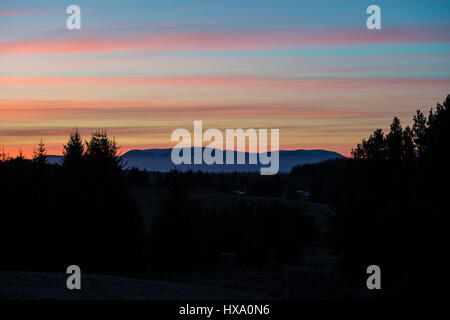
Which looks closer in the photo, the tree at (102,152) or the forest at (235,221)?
the forest at (235,221)

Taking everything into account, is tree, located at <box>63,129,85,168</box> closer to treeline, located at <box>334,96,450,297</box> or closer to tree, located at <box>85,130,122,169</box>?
tree, located at <box>85,130,122,169</box>

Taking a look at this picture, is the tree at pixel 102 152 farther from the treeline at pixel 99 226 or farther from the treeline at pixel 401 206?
the treeline at pixel 401 206

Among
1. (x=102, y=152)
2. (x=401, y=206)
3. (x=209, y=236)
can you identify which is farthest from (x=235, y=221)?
(x=401, y=206)

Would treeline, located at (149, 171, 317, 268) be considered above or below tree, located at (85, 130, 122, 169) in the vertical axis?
below

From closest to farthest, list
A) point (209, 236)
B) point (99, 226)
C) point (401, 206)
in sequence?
point (401, 206)
point (99, 226)
point (209, 236)

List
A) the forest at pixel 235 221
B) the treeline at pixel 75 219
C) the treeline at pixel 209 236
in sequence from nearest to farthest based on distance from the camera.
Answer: the forest at pixel 235 221 → the treeline at pixel 75 219 → the treeline at pixel 209 236

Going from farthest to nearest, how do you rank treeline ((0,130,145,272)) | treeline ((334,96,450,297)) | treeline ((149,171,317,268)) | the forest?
treeline ((149,171,317,268))
treeline ((0,130,145,272))
the forest
treeline ((334,96,450,297))

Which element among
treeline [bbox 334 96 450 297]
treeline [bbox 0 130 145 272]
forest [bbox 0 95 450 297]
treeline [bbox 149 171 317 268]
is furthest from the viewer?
treeline [bbox 149 171 317 268]

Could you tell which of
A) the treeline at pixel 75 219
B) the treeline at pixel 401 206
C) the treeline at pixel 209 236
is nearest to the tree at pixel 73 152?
the treeline at pixel 75 219

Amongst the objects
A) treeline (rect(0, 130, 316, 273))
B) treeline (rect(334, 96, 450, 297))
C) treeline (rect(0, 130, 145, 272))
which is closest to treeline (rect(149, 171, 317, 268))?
treeline (rect(0, 130, 316, 273))

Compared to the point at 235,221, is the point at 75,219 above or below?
above

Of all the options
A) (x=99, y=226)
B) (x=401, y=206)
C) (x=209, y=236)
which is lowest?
(x=209, y=236)

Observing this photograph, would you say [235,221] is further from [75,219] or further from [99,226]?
[75,219]
